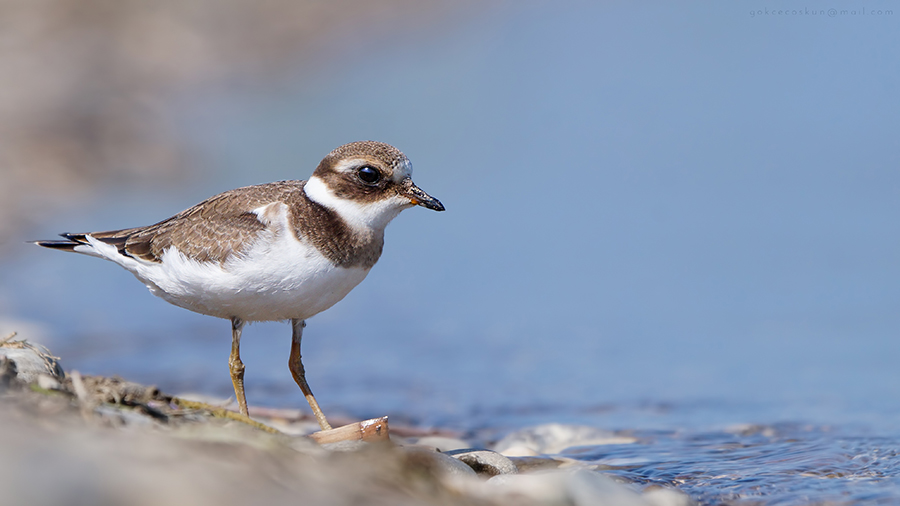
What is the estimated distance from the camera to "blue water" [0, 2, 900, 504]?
8.30 metres

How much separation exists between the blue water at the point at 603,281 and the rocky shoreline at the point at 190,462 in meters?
1.82

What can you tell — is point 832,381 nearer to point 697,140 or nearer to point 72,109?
point 697,140

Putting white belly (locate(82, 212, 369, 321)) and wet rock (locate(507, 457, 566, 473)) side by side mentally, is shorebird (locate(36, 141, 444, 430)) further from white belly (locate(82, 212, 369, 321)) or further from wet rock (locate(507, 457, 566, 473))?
wet rock (locate(507, 457, 566, 473))

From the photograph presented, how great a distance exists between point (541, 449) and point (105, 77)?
1801cm

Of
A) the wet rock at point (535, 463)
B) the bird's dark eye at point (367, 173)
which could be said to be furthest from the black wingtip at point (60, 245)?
the wet rock at point (535, 463)

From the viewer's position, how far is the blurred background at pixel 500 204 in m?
9.46

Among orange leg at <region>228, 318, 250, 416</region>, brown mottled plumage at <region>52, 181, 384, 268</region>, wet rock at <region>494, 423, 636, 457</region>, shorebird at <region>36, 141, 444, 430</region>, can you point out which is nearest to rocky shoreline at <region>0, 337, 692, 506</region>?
orange leg at <region>228, 318, 250, 416</region>

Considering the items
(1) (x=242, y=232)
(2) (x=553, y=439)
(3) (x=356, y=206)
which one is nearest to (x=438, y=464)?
(3) (x=356, y=206)

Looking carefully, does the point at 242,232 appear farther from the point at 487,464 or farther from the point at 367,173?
the point at 487,464

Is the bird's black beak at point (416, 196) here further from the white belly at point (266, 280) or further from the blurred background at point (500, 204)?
the blurred background at point (500, 204)

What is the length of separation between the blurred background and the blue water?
57 mm

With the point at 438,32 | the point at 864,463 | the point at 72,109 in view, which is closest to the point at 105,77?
the point at 72,109

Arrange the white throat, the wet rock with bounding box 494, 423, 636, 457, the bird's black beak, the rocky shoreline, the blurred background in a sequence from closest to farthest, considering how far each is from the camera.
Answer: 1. the rocky shoreline
2. the white throat
3. the bird's black beak
4. the wet rock with bounding box 494, 423, 636, 457
5. the blurred background

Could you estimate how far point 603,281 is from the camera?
1253 cm
